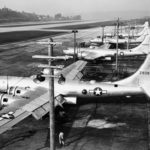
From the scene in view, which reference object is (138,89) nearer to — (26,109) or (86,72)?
(26,109)

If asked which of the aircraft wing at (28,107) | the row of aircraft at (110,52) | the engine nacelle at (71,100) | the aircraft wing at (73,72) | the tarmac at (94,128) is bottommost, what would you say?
the tarmac at (94,128)

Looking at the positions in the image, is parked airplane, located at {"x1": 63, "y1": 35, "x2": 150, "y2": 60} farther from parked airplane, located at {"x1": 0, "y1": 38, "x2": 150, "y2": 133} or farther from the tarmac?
parked airplane, located at {"x1": 0, "y1": 38, "x2": 150, "y2": 133}

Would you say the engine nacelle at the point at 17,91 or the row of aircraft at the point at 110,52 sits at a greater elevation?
the row of aircraft at the point at 110,52

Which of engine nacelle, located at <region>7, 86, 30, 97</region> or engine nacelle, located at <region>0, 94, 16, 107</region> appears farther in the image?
engine nacelle, located at <region>7, 86, 30, 97</region>

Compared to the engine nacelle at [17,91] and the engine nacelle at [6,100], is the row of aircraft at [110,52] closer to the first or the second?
the engine nacelle at [17,91]

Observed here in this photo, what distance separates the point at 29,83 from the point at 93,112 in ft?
33.4

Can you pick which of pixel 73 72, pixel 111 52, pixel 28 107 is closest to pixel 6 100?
pixel 28 107

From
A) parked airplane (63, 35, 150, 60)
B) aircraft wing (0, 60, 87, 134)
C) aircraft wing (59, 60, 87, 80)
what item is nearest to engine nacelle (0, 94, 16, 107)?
aircraft wing (0, 60, 87, 134)

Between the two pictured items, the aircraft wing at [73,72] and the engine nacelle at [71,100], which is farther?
the aircraft wing at [73,72]

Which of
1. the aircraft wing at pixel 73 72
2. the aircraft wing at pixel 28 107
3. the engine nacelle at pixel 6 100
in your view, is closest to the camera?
the aircraft wing at pixel 28 107

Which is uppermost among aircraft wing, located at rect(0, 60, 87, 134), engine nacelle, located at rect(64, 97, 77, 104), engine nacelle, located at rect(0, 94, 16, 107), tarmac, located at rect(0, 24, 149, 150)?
aircraft wing, located at rect(0, 60, 87, 134)

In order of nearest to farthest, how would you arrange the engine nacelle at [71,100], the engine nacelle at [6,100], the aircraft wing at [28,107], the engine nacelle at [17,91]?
the aircraft wing at [28,107] < the engine nacelle at [6,100] < the engine nacelle at [17,91] < the engine nacelle at [71,100]

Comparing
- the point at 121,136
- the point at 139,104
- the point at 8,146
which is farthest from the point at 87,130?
the point at 139,104

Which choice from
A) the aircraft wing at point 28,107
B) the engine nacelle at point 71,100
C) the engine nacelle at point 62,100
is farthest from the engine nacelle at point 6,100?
the engine nacelle at point 71,100
